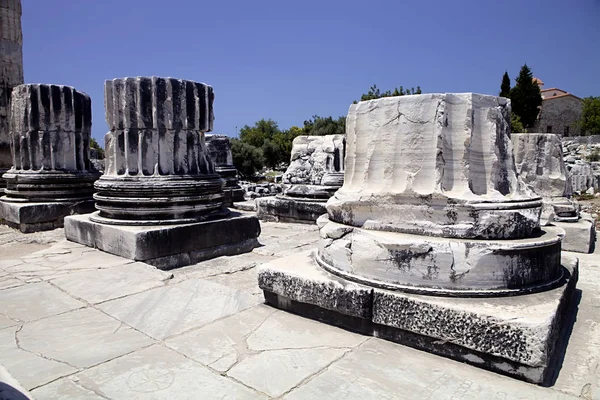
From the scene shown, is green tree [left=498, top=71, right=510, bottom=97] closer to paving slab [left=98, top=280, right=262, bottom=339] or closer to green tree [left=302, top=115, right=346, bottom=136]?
green tree [left=302, top=115, right=346, bottom=136]

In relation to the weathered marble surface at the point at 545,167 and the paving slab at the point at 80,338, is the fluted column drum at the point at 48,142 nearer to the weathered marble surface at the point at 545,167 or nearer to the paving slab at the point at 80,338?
the paving slab at the point at 80,338

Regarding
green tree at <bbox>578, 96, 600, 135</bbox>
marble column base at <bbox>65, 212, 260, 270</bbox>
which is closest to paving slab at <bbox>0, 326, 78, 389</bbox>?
marble column base at <bbox>65, 212, 260, 270</bbox>

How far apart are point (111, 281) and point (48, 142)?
3819 millimetres

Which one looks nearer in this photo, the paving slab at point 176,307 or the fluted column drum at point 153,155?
the paving slab at point 176,307

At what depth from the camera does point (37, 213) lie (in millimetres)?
5453

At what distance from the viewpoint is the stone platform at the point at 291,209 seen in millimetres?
6422

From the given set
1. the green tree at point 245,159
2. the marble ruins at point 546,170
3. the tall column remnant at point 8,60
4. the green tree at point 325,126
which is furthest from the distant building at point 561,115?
the tall column remnant at point 8,60

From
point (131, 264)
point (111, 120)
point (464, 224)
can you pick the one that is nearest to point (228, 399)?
point (464, 224)

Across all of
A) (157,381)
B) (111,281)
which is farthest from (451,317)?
(111,281)

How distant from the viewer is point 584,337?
2.13 metres

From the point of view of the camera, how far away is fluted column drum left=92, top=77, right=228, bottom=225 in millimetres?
4086

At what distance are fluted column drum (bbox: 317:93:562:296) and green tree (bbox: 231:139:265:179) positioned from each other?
891 inches

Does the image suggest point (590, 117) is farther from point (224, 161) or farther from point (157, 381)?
point (157, 381)

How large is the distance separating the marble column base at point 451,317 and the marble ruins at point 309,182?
3991 mm
